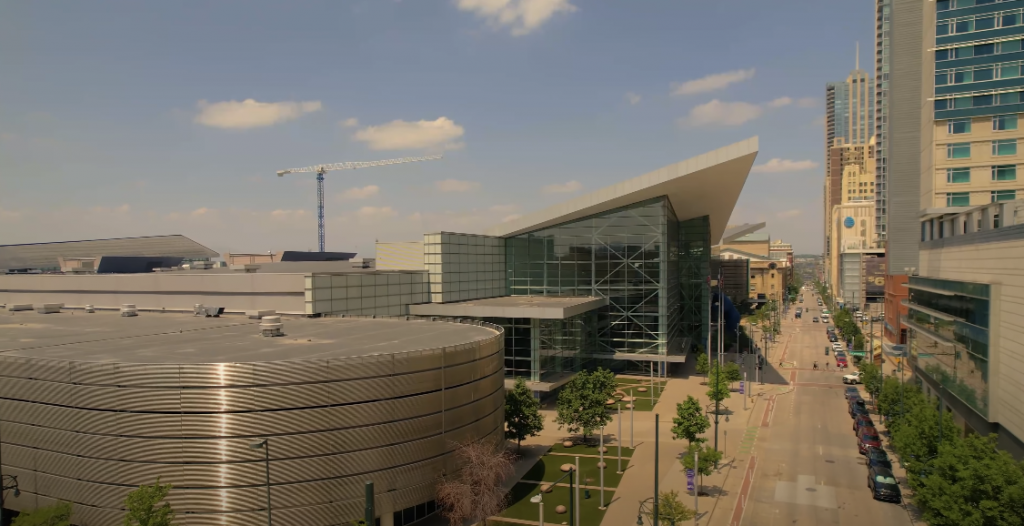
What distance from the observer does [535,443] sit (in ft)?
142

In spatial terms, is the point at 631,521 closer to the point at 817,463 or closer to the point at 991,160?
the point at 817,463

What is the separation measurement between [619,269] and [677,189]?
10217 millimetres

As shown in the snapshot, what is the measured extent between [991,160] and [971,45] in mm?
10363

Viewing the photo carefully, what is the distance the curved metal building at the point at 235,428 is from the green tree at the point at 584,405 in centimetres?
1270

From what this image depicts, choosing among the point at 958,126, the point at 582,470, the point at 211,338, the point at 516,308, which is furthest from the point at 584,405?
the point at 958,126

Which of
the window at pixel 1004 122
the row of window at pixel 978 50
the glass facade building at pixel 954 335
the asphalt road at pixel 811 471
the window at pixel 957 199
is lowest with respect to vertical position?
the asphalt road at pixel 811 471

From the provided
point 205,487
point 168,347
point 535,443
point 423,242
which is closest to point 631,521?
point 535,443

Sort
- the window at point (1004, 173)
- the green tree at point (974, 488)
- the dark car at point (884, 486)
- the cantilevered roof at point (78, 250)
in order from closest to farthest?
the green tree at point (974, 488) → the dark car at point (884, 486) → the window at point (1004, 173) → the cantilevered roof at point (78, 250)

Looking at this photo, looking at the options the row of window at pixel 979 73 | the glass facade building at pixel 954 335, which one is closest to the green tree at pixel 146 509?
the glass facade building at pixel 954 335

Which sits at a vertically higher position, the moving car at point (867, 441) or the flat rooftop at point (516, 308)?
the flat rooftop at point (516, 308)

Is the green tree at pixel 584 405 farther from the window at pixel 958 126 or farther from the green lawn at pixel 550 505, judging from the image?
the window at pixel 958 126

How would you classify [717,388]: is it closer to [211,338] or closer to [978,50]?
[211,338]

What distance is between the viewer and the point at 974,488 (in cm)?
2400

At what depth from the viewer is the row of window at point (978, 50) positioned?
2061 inches
